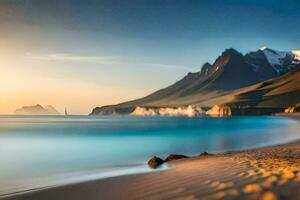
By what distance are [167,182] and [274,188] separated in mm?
4282

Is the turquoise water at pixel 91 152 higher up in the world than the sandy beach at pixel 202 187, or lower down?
lower down

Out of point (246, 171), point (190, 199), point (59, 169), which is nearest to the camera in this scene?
point (190, 199)

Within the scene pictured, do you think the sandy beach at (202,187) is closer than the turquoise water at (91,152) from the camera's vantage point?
Yes

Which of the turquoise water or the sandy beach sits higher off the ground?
the sandy beach

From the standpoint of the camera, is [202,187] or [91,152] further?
[91,152]

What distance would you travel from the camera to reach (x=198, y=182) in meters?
13.1

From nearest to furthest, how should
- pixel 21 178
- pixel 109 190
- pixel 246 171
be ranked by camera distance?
pixel 109 190, pixel 246 171, pixel 21 178

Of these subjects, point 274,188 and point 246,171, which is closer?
point 274,188

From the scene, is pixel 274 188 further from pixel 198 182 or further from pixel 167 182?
pixel 167 182

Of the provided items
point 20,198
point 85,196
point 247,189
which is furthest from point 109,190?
point 247,189

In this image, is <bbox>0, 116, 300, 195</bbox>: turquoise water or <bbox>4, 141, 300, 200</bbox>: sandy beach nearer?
<bbox>4, 141, 300, 200</bbox>: sandy beach

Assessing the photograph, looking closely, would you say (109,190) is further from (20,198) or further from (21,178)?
(21,178)

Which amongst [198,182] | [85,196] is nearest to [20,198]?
[85,196]

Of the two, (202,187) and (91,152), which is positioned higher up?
(202,187)
